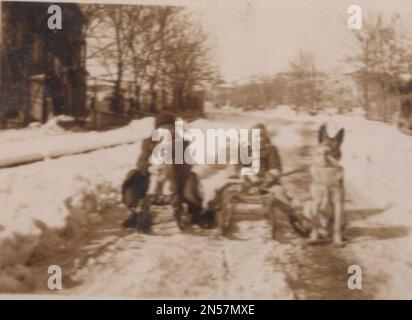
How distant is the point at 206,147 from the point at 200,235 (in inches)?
14.0

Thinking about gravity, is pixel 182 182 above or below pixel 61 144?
below

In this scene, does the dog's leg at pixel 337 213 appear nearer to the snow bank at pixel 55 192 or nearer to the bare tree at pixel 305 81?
the bare tree at pixel 305 81

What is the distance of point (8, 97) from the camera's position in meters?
1.96

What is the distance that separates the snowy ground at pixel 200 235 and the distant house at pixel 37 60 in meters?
0.13

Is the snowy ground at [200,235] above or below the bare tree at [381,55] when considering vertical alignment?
below

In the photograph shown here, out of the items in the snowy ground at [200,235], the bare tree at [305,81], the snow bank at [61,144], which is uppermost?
the bare tree at [305,81]

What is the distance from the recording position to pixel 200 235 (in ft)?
6.36

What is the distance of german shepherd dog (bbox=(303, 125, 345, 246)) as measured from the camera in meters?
1.93

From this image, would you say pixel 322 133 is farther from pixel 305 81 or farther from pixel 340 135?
pixel 305 81

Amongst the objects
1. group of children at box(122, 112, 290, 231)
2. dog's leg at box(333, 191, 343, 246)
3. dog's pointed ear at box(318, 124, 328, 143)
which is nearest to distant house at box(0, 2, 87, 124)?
group of children at box(122, 112, 290, 231)

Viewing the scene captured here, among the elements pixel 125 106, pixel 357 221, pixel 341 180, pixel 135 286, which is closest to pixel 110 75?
pixel 125 106

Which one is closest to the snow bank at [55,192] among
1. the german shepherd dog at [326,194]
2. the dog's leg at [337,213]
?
the german shepherd dog at [326,194]

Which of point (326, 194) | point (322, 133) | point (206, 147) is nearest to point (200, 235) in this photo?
point (206, 147)

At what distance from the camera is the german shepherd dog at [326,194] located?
1931 millimetres
